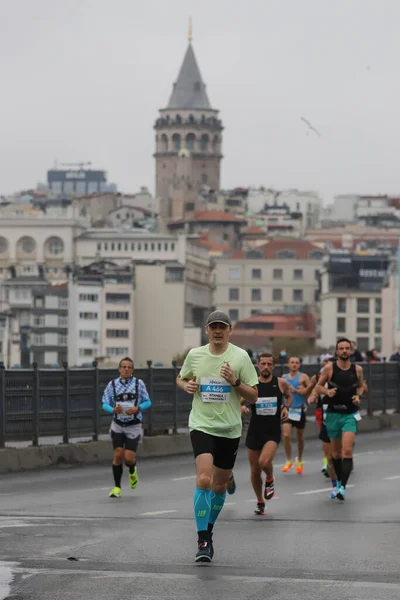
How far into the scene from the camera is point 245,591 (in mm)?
10539

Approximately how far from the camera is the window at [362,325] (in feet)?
647

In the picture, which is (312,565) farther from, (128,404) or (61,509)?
(128,404)

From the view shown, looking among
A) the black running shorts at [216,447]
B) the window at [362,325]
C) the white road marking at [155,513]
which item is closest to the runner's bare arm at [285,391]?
the white road marking at [155,513]

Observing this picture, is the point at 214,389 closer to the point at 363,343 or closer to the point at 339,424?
the point at 339,424

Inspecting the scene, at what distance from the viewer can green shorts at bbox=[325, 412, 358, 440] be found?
18531mm

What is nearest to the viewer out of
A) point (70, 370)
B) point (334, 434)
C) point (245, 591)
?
point (245, 591)

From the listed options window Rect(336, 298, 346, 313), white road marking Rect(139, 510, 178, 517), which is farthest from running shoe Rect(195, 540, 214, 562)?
window Rect(336, 298, 346, 313)

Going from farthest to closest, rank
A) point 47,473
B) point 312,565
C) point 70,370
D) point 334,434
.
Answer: point 70,370, point 47,473, point 334,434, point 312,565

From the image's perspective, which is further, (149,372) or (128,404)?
(149,372)

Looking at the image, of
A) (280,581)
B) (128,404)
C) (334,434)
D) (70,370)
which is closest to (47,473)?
(70,370)

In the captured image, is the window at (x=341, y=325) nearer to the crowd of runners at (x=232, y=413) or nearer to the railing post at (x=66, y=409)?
the crowd of runners at (x=232, y=413)

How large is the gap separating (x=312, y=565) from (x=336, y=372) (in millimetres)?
6579

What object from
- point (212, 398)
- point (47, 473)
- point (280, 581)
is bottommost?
point (47, 473)

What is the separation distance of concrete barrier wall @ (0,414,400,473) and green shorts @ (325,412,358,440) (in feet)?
19.7
